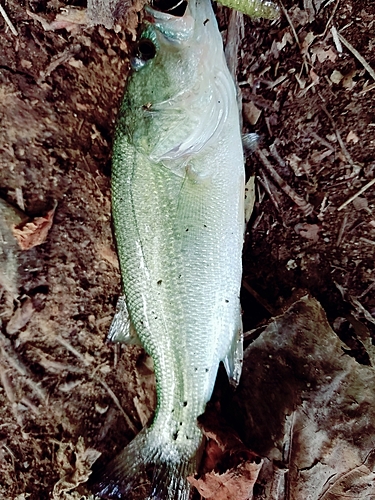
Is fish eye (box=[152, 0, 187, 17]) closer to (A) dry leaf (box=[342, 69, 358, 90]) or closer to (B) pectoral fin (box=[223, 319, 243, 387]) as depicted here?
(A) dry leaf (box=[342, 69, 358, 90])

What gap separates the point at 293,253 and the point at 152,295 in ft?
2.72

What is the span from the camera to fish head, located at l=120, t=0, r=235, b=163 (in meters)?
1.87

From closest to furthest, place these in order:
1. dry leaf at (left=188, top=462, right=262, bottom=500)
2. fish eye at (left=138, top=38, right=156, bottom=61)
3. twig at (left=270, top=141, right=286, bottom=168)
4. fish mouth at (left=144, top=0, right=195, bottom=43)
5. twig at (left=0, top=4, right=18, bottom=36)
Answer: fish mouth at (left=144, top=0, right=195, bottom=43) < fish eye at (left=138, top=38, right=156, bottom=61) < dry leaf at (left=188, top=462, right=262, bottom=500) < twig at (left=0, top=4, right=18, bottom=36) < twig at (left=270, top=141, right=286, bottom=168)

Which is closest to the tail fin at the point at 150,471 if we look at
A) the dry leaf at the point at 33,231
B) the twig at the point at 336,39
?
the dry leaf at the point at 33,231

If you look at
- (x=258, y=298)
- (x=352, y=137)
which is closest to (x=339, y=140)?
(x=352, y=137)

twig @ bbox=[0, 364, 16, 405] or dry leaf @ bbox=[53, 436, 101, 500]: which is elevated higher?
twig @ bbox=[0, 364, 16, 405]

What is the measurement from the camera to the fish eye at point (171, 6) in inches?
72.7

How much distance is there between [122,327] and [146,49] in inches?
47.8

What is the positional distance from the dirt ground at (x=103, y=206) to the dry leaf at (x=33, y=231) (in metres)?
0.03

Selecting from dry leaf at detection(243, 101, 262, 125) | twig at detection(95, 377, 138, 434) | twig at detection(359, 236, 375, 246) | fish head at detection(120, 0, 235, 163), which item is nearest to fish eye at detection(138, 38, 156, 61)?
fish head at detection(120, 0, 235, 163)

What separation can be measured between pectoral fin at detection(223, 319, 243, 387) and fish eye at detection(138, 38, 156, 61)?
4.01 ft

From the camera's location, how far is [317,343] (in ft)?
7.80

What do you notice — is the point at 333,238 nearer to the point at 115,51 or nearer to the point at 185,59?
the point at 185,59

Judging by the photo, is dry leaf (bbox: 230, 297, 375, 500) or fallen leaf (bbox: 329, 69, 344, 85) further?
fallen leaf (bbox: 329, 69, 344, 85)
